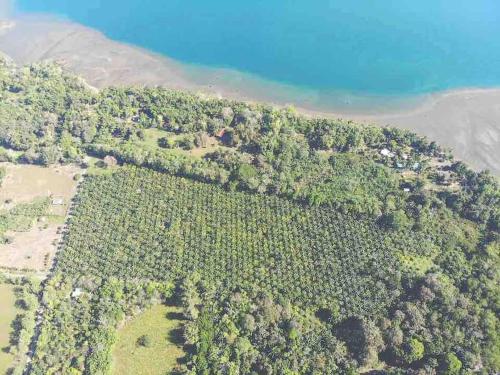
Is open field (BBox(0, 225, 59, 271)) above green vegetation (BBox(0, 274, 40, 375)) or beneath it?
above

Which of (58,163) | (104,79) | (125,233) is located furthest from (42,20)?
(125,233)

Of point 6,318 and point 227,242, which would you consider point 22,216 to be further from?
point 227,242

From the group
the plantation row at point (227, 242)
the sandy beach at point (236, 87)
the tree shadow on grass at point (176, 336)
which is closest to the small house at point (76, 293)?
the plantation row at point (227, 242)

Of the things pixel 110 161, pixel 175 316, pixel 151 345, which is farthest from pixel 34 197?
pixel 151 345

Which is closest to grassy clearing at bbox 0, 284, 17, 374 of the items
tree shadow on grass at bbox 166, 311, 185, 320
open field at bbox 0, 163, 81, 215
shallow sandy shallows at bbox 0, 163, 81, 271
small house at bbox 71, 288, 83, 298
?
shallow sandy shallows at bbox 0, 163, 81, 271

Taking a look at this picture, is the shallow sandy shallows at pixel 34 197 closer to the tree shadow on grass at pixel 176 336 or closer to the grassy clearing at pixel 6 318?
the grassy clearing at pixel 6 318

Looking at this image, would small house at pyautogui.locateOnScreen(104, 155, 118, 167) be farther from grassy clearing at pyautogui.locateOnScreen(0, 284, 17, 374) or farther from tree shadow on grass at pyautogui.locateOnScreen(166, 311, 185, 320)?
tree shadow on grass at pyautogui.locateOnScreen(166, 311, 185, 320)
